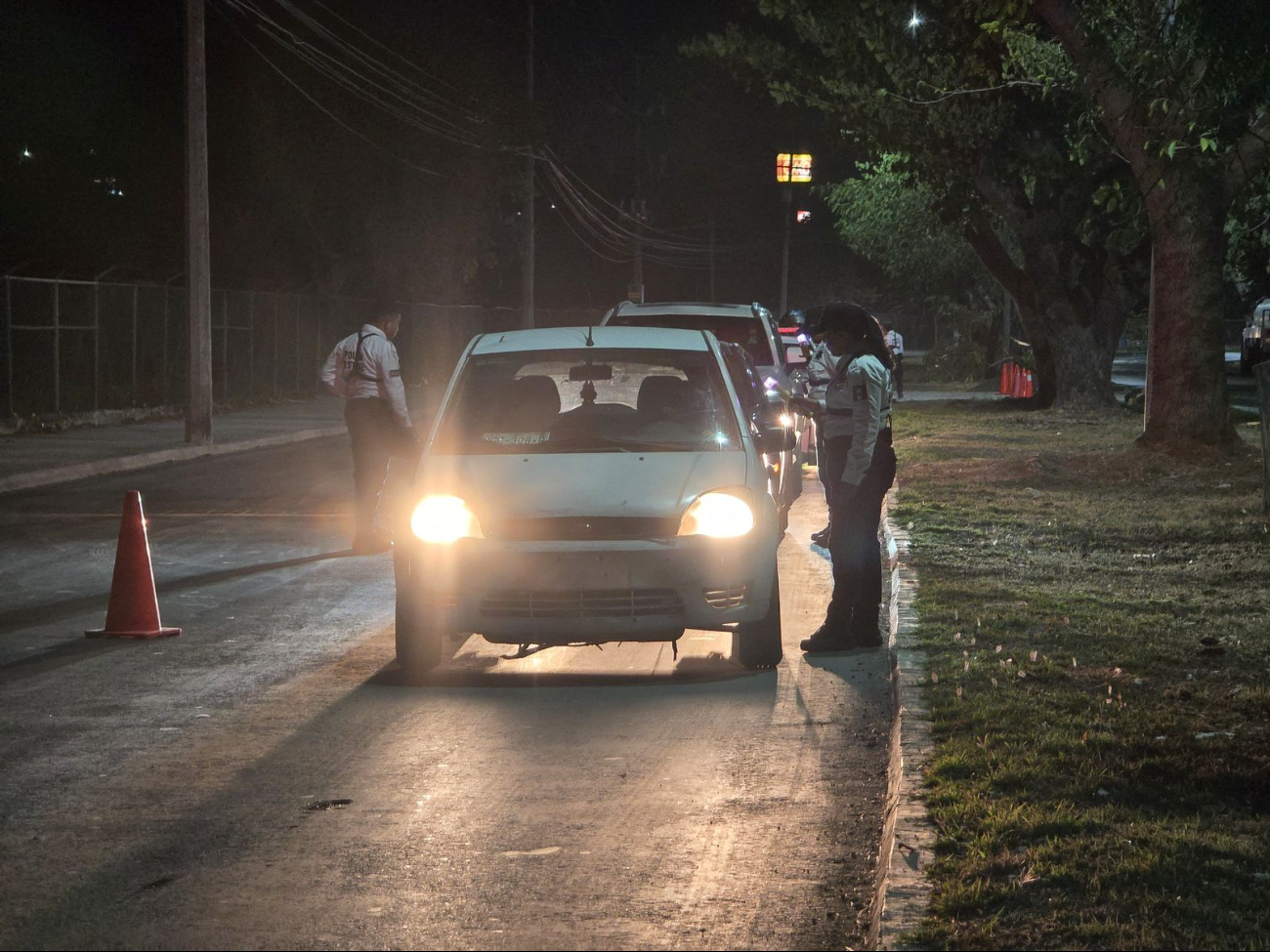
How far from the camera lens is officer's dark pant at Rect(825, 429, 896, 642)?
364 inches

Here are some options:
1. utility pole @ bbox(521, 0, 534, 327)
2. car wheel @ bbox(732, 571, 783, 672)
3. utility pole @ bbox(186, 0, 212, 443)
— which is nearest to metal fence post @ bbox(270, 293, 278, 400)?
utility pole @ bbox(521, 0, 534, 327)

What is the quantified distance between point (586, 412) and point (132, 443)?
15.8m

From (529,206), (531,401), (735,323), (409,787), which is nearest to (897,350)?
(529,206)

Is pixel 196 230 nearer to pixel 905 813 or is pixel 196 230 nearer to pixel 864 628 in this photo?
pixel 864 628

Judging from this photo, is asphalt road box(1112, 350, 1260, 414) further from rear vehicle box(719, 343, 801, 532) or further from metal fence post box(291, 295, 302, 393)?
metal fence post box(291, 295, 302, 393)

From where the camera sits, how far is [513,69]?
4609cm

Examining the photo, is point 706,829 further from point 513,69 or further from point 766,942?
point 513,69

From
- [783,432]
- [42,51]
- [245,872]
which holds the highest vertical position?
[42,51]

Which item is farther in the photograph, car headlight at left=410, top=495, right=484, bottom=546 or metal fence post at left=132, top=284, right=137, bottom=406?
metal fence post at left=132, top=284, right=137, bottom=406

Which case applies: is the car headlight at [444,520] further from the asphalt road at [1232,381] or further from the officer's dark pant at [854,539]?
the asphalt road at [1232,381]

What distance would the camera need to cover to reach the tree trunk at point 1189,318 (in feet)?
62.5

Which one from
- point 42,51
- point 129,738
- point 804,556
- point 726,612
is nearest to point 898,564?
point 804,556

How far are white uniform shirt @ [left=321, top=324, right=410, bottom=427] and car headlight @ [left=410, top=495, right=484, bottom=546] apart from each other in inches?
190

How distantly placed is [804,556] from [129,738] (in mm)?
6661
